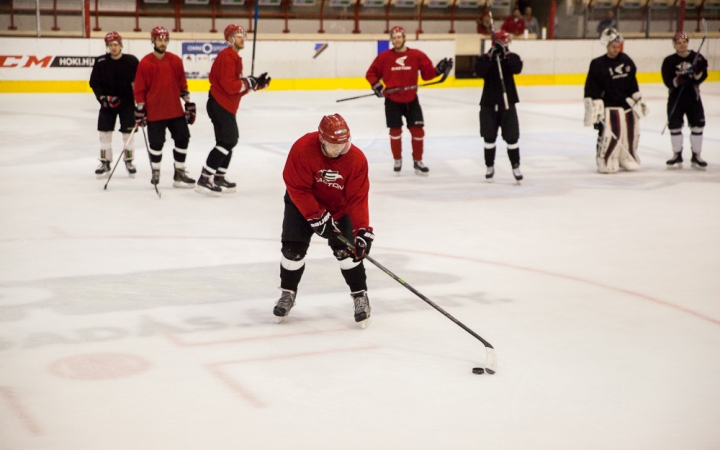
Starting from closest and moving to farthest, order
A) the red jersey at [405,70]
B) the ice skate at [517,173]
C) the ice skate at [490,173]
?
1. the ice skate at [517,173]
2. the ice skate at [490,173]
3. the red jersey at [405,70]

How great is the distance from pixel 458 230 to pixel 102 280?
7.81ft

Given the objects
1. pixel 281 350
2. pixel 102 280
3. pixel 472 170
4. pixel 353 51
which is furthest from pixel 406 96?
pixel 353 51

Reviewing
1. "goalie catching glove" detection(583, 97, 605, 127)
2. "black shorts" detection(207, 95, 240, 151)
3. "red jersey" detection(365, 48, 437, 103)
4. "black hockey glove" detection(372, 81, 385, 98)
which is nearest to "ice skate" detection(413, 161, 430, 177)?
"red jersey" detection(365, 48, 437, 103)

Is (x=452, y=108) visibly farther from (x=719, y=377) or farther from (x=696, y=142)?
(x=719, y=377)

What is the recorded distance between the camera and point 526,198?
278 inches

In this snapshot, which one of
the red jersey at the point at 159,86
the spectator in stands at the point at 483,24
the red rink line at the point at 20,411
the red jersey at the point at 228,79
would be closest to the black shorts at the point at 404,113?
the red jersey at the point at 228,79

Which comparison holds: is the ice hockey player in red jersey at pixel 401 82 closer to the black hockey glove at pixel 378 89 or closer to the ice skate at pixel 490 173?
the black hockey glove at pixel 378 89

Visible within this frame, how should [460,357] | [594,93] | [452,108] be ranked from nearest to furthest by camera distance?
[460,357] < [594,93] < [452,108]

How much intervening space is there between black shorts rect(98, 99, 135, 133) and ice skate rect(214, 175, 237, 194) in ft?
3.25

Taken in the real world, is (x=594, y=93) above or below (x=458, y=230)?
above

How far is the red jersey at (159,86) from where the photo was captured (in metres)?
7.03

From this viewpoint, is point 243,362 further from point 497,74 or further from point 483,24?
point 483,24

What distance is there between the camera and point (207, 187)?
7074mm

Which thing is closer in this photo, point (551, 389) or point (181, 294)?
point (551, 389)
